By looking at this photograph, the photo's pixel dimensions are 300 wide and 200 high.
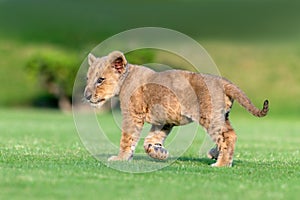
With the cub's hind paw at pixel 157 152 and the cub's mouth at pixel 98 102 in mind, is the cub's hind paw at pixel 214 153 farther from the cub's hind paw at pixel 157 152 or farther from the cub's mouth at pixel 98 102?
the cub's mouth at pixel 98 102

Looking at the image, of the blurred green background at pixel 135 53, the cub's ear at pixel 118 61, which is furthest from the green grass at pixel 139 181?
the blurred green background at pixel 135 53

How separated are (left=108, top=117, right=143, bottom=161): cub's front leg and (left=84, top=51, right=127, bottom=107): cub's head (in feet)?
2.03

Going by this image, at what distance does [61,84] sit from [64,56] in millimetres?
2310

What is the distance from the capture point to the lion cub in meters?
12.7

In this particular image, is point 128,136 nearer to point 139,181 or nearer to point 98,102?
point 98,102

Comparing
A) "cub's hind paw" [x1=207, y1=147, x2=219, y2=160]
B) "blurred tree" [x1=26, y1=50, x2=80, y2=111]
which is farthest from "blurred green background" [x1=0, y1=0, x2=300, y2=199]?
"cub's hind paw" [x1=207, y1=147, x2=219, y2=160]

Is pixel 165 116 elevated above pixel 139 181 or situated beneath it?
elevated above

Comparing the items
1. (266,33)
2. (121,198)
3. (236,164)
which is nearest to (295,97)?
(266,33)

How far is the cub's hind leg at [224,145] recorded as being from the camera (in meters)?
12.7

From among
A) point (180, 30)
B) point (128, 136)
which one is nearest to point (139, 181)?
point (128, 136)

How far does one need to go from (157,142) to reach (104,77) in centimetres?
153

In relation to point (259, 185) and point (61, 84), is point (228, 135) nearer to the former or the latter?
point (259, 185)

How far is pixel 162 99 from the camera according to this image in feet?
42.3

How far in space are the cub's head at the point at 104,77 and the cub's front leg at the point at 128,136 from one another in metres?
0.62
